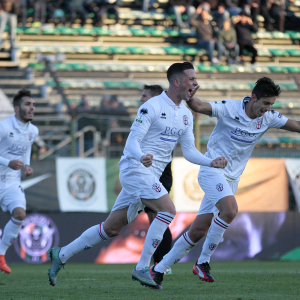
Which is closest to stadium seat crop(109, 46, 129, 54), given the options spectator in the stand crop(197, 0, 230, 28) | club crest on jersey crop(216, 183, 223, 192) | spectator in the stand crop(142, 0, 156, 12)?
spectator in the stand crop(142, 0, 156, 12)

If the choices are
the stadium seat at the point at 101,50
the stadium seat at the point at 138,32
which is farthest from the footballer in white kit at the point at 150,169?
the stadium seat at the point at 138,32

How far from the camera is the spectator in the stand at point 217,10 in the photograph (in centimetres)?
1966

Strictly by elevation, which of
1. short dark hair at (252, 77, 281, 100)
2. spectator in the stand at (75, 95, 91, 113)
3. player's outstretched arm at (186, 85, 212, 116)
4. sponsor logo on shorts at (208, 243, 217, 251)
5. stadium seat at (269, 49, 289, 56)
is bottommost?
stadium seat at (269, 49, 289, 56)

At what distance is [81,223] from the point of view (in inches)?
430

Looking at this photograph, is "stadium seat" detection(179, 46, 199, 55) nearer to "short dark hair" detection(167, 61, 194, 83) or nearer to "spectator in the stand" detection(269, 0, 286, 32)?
"spectator in the stand" detection(269, 0, 286, 32)

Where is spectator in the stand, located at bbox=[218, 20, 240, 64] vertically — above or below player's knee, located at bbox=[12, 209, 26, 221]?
below

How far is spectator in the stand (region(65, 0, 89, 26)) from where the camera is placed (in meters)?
19.7

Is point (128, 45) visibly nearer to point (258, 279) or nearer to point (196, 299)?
point (258, 279)

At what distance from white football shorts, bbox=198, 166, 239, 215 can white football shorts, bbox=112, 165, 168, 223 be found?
24.4 inches

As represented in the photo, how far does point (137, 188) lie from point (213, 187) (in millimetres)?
906

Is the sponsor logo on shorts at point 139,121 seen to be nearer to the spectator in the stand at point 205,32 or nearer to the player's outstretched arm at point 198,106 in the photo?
the player's outstretched arm at point 198,106

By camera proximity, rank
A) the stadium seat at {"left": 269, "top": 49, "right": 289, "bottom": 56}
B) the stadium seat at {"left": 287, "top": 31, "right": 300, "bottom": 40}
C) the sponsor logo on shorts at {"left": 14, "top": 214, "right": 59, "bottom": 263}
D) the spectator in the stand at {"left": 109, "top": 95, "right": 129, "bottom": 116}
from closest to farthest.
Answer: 1. the sponsor logo on shorts at {"left": 14, "top": 214, "right": 59, "bottom": 263}
2. the spectator in the stand at {"left": 109, "top": 95, "right": 129, "bottom": 116}
3. the stadium seat at {"left": 269, "top": 49, "right": 289, "bottom": 56}
4. the stadium seat at {"left": 287, "top": 31, "right": 300, "bottom": 40}

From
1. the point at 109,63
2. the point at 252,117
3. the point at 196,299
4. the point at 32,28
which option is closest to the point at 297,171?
the point at 252,117

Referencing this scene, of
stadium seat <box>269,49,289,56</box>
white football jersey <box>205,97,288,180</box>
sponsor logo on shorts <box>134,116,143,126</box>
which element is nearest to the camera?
sponsor logo on shorts <box>134,116,143,126</box>
